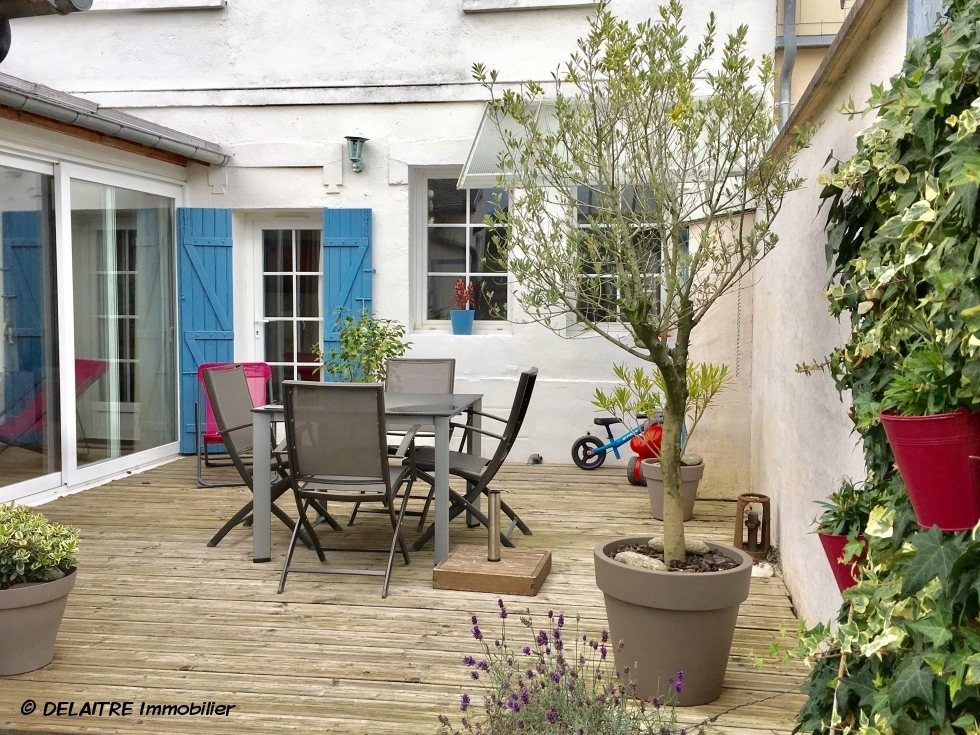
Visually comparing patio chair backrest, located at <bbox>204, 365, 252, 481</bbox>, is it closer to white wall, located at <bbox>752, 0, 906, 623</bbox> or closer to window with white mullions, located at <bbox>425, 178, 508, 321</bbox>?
white wall, located at <bbox>752, 0, 906, 623</bbox>

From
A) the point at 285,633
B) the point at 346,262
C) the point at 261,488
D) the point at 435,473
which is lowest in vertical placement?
the point at 285,633

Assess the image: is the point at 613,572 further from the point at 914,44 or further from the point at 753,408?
the point at 753,408

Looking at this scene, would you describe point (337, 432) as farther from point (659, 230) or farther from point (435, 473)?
point (659, 230)

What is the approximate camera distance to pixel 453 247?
8.38 metres

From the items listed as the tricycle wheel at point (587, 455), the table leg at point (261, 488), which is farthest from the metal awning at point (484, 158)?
the table leg at point (261, 488)

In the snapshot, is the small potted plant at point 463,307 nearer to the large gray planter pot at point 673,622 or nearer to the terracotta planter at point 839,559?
the large gray planter pot at point 673,622

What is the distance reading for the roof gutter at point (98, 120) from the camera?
222 inches

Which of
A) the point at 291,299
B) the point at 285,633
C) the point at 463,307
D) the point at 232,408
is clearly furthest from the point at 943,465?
the point at 291,299

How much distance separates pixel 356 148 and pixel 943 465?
7.04 m

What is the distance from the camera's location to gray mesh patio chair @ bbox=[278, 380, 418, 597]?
14.4ft

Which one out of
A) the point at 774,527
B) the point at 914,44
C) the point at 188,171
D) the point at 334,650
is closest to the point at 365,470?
the point at 334,650

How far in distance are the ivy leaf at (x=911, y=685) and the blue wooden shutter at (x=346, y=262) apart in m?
6.72

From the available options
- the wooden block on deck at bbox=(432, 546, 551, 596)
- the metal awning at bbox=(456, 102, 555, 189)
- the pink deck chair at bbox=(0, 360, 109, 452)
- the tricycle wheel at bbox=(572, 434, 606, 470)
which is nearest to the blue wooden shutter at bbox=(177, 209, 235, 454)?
the pink deck chair at bbox=(0, 360, 109, 452)

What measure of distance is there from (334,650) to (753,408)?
3407mm
